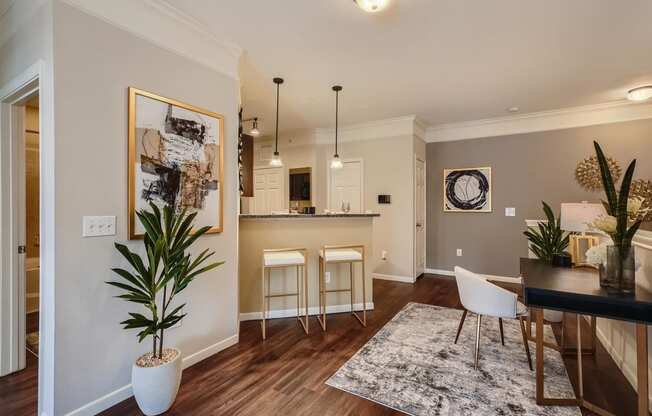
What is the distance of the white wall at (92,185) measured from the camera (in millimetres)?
1662

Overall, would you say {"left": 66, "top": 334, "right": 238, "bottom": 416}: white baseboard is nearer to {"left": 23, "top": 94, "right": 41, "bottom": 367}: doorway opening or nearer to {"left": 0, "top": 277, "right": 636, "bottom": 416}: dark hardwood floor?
{"left": 0, "top": 277, "right": 636, "bottom": 416}: dark hardwood floor

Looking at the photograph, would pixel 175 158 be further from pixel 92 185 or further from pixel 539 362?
pixel 539 362

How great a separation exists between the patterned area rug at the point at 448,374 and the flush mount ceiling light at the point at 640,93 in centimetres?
306

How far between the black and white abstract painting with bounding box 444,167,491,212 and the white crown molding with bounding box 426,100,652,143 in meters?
0.61

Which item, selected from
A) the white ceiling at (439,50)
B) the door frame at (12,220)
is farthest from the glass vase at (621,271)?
the door frame at (12,220)

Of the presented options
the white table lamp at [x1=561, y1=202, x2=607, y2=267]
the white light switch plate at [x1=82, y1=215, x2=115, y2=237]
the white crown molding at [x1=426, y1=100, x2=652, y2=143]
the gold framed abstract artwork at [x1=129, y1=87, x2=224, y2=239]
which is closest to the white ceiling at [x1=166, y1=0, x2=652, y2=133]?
the white crown molding at [x1=426, y1=100, x2=652, y2=143]

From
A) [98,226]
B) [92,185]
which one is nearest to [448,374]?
[98,226]

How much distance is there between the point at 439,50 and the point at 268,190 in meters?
4.29

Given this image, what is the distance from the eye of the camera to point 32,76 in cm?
175

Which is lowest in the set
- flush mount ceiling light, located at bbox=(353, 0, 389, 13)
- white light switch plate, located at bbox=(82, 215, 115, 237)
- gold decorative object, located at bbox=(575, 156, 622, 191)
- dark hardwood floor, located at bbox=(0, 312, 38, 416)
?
dark hardwood floor, located at bbox=(0, 312, 38, 416)

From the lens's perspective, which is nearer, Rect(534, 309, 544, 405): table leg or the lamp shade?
Rect(534, 309, 544, 405): table leg

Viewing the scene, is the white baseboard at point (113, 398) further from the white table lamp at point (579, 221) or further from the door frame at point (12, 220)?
the white table lamp at point (579, 221)

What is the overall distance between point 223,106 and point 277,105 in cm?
167

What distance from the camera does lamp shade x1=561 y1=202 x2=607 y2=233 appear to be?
96.7 inches
